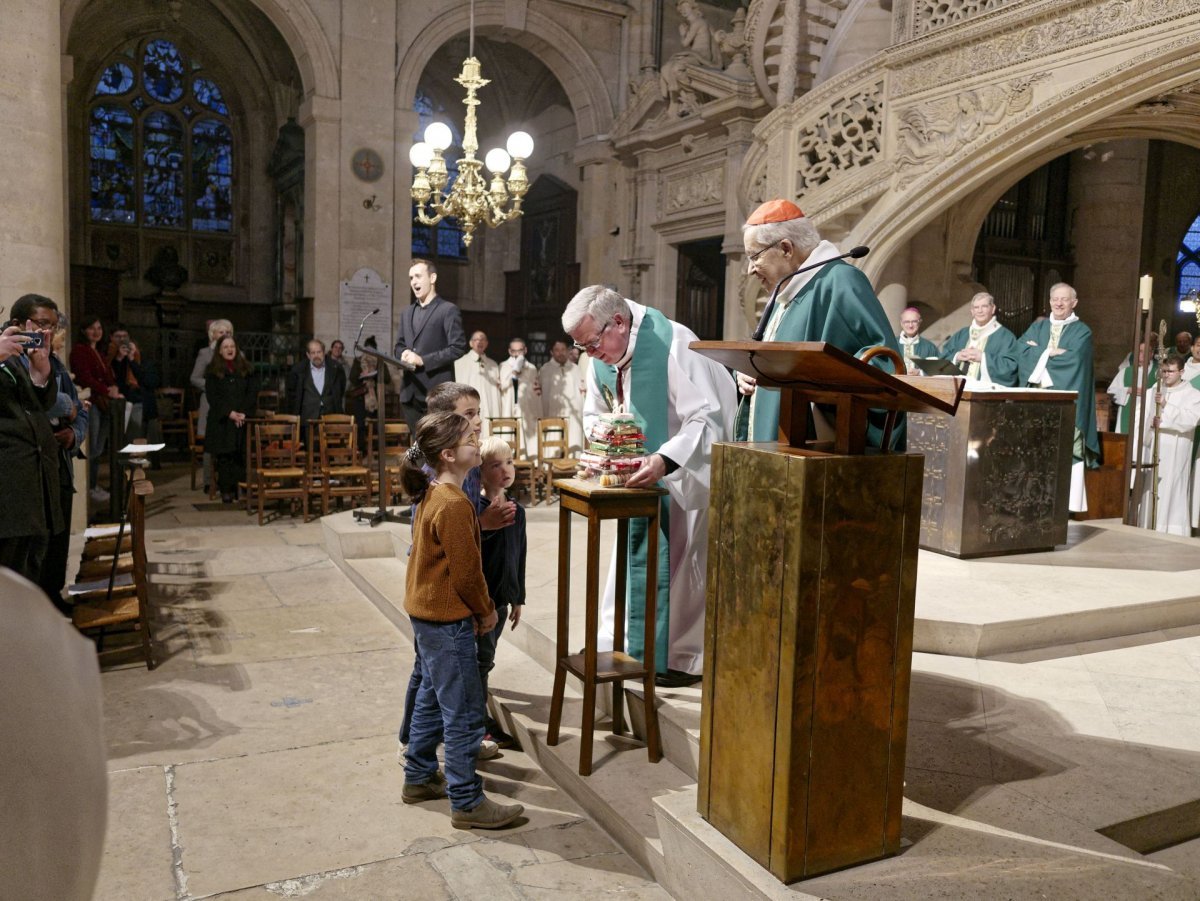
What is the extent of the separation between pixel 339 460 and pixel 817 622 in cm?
789

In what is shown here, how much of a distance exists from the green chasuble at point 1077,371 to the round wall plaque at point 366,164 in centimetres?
826

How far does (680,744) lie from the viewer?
3.14 meters

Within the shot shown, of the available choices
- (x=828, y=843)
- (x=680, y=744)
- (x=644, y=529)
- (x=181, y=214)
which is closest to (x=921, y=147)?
(x=644, y=529)

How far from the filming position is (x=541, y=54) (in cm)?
1393

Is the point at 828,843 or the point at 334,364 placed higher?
the point at 334,364

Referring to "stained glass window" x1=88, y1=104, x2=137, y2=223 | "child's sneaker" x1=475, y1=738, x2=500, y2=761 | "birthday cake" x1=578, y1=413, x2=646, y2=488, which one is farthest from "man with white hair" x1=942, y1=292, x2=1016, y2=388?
"stained glass window" x1=88, y1=104, x2=137, y2=223

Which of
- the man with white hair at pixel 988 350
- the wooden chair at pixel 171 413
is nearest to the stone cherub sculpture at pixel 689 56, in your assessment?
the man with white hair at pixel 988 350

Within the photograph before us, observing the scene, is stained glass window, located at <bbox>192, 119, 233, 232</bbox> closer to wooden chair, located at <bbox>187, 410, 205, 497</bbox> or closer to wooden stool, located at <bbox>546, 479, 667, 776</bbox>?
wooden chair, located at <bbox>187, 410, 205, 497</bbox>

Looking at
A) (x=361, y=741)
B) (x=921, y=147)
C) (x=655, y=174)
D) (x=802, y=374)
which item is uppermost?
(x=655, y=174)

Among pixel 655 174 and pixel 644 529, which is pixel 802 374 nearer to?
pixel 644 529

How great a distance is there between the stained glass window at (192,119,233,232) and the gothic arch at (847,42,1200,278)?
530 inches

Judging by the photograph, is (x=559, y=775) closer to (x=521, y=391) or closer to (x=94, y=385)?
(x=94, y=385)

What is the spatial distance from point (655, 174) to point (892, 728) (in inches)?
471

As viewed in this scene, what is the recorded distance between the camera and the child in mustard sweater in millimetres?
2889
